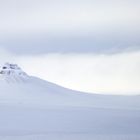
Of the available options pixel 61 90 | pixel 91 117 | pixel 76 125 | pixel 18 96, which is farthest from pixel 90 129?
pixel 61 90

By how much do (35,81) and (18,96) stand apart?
50.4 ft

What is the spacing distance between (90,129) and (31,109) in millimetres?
35477

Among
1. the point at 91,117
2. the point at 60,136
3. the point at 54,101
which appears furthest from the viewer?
the point at 54,101

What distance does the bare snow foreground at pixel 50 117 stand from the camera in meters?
74.8

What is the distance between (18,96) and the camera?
155 m

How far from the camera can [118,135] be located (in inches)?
2921

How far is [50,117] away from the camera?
101 metres

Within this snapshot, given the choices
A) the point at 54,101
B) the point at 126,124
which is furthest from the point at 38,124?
the point at 54,101

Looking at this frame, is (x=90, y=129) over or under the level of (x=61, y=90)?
under

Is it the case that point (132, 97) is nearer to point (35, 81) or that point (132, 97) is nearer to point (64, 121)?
point (35, 81)

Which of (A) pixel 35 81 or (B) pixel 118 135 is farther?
(A) pixel 35 81

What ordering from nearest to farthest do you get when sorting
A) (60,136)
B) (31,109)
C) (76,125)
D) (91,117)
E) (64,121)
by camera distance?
(60,136), (76,125), (64,121), (91,117), (31,109)

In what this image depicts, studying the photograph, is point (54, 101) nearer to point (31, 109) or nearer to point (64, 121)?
point (31, 109)

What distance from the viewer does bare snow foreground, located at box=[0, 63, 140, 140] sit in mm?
74750
